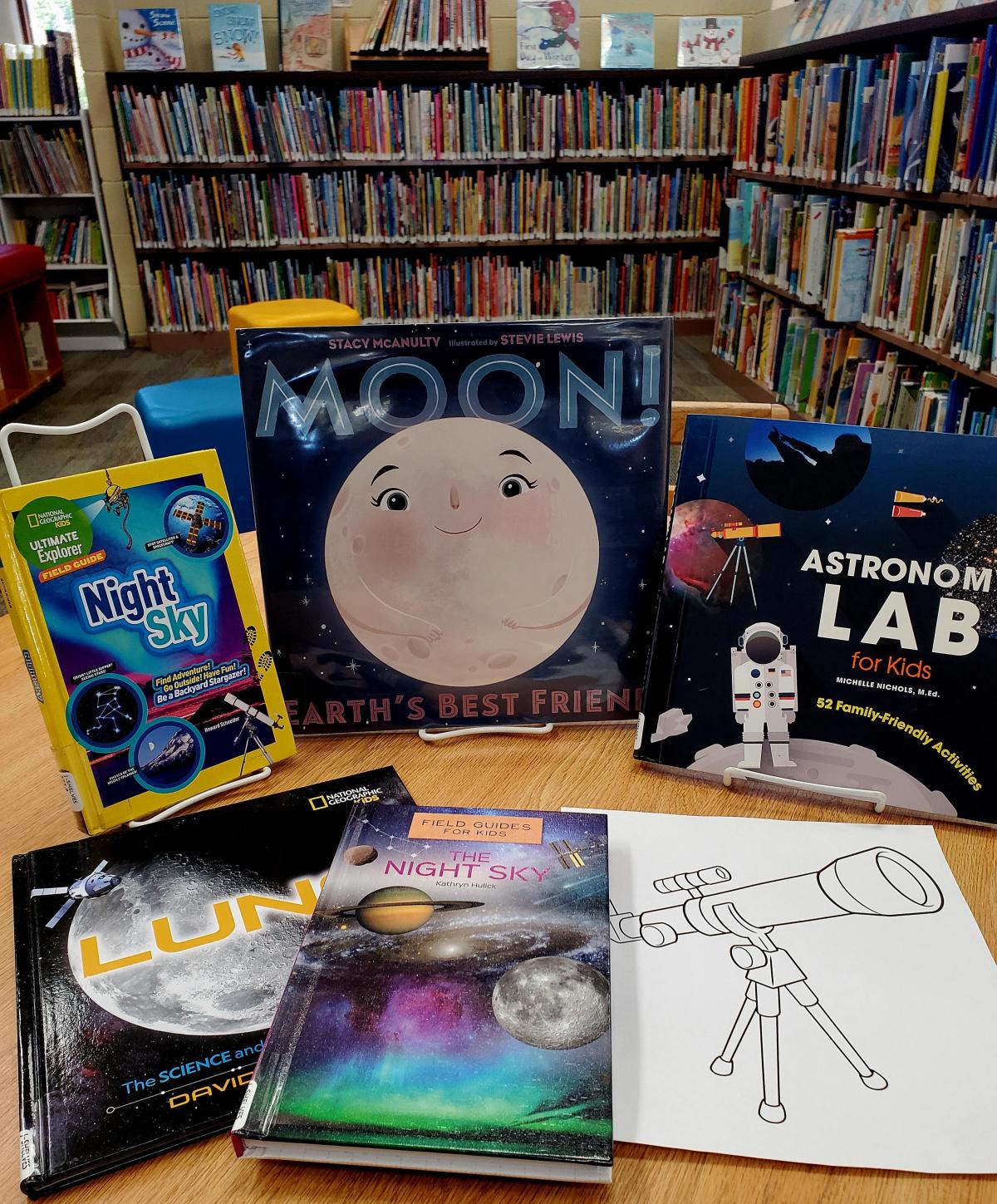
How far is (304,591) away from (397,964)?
37cm

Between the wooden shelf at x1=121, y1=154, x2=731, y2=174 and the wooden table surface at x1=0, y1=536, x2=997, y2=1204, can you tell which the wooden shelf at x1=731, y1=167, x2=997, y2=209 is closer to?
the wooden shelf at x1=121, y1=154, x2=731, y2=174

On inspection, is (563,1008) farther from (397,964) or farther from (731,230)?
(731,230)

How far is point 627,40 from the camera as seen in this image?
5.20 metres

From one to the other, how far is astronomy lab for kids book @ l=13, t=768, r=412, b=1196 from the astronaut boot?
318 millimetres

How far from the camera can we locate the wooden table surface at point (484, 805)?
19.4 inches

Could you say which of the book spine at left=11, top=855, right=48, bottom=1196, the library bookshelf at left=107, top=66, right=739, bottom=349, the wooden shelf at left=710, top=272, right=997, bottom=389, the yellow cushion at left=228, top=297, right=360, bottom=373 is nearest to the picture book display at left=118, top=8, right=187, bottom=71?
the library bookshelf at left=107, top=66, right=739, bottom=349

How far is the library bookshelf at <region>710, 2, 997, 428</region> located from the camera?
8.50 ft

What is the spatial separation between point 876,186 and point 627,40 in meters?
2.76

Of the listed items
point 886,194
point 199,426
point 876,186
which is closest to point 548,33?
point 876,186

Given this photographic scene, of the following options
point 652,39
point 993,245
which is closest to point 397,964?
point 993,245

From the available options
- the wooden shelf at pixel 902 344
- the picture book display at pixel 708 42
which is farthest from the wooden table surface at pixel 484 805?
the picture book display at pixel 708 42

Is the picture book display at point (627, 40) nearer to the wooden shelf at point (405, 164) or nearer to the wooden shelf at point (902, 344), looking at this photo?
the wooden shelf at point (405, 164)

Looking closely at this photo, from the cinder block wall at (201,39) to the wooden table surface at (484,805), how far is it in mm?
5132

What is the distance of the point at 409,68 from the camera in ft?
16.5
